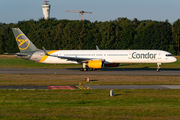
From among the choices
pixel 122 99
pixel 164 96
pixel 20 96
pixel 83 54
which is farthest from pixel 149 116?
pixel 83 54

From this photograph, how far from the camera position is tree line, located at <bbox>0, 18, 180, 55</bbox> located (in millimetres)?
106000

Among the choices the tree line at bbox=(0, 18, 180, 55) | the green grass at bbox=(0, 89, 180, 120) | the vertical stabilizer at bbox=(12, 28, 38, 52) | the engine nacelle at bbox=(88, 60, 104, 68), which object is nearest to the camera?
the green grass at bbox=(0, 89, 180, 120)

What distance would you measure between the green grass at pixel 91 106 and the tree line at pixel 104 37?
86086 mm

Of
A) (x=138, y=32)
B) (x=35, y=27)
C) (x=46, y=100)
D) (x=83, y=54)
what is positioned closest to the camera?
(x=46, y=100)

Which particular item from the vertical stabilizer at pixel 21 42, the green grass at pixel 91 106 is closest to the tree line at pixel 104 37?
the vertical stabilizer at pixel 21 42

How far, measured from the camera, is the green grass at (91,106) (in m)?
14.4

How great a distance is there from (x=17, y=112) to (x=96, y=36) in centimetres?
10244

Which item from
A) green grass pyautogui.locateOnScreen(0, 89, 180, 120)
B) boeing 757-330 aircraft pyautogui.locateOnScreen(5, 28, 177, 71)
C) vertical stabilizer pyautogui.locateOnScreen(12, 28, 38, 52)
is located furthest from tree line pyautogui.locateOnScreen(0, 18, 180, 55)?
green grass pyautogui.locateOnScreen(0, 89, 180, 120)

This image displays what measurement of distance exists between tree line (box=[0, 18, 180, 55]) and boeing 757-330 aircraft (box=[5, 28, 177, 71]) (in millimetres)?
58352

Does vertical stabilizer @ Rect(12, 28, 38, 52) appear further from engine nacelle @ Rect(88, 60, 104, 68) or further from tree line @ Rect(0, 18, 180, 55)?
tree line @ Rect(0, 18, 180, 55)

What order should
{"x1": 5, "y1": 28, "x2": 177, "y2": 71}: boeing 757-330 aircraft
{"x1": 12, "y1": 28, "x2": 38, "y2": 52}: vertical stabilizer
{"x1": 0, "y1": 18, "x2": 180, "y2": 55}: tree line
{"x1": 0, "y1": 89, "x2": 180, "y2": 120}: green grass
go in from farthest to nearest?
{"x1": 0, "y1": 18, "x2": 180, "y2": 55}: tree line, {"x1": 12, "y1": 28, "x2": 38, "y2": 52}: vertical stabilizer, {"x1": 5, "y1": 28, "x2": 177, "y2": 71}: boeing 757-330 aircraft, {"x1": 0, "y1": 89, "x2": 180, "y2": 120}: green grass

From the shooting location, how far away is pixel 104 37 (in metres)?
113

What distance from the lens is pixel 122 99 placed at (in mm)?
19922

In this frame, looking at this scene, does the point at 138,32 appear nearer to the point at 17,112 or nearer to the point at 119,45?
the point at 119,45
